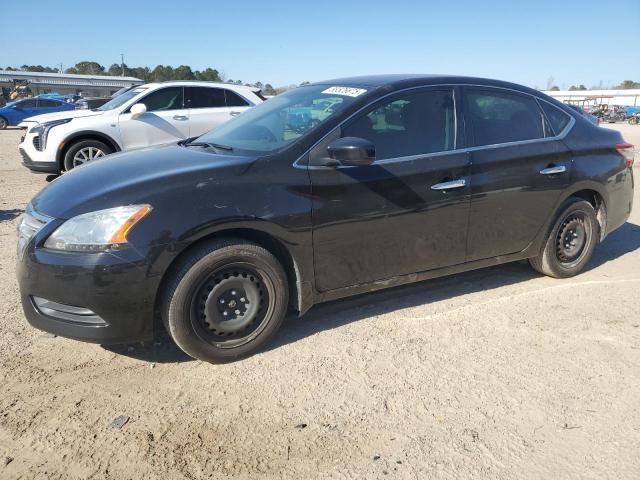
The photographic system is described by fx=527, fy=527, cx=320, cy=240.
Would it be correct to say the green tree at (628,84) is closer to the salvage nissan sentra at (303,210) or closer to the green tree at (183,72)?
the green tree at (183,72)

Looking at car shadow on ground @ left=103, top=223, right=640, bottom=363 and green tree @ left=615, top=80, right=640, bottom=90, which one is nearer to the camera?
car shadow on ground @ left=103, top=223, right=640, bottom=363

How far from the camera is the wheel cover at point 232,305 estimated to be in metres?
3.16

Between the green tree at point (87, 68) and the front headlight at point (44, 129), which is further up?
the green tree at point (87, 68)

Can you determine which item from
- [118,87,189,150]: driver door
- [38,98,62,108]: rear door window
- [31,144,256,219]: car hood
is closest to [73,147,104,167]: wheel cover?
[118,87,189,150]: driver door

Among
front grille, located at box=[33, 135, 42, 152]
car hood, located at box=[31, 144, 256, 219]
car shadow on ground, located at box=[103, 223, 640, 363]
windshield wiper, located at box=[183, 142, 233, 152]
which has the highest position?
windshield wiper, located at box=[183, 142, 233, 152]

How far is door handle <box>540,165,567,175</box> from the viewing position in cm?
433

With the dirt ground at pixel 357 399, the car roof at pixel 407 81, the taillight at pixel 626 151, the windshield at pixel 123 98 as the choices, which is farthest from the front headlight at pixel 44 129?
the taillight at pixel 626 151

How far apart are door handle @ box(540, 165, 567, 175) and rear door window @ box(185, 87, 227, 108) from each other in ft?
22.4

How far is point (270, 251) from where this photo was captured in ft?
11.1

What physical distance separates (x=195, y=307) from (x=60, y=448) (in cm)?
99

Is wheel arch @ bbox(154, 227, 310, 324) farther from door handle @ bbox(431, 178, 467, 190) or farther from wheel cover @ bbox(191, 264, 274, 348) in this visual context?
door handle @ bbox(431, 178, 467, 190)

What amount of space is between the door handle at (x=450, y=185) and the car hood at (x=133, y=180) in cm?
135

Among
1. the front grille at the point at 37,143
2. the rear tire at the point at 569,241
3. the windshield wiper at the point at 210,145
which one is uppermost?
the windshield wiper at the point at 210,145

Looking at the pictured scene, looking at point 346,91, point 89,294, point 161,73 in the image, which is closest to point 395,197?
point 346,91
